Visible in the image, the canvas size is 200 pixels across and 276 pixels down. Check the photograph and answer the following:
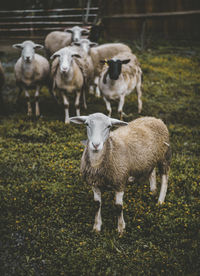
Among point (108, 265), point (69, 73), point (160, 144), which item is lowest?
point (108, 265)

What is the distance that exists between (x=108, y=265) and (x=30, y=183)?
2317 millimetres

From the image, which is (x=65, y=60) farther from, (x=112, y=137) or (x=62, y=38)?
(x=62, y=38)

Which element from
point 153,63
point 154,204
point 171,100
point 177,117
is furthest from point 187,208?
point 153,63

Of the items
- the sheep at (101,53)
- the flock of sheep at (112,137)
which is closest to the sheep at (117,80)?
the flock of sheep at (112,137)

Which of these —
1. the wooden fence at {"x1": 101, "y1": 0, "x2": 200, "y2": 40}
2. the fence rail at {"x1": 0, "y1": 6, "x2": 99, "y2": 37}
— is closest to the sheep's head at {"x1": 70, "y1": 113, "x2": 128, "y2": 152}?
the fence rail at {"x1": 0, "y1": 6, "x2": 99, "y2": 37}

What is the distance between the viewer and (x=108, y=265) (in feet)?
A: 11.9

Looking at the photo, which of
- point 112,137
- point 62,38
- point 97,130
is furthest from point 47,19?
point 97,130

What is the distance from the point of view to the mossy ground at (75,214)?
3635 mm

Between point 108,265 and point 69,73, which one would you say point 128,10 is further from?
point 108,265

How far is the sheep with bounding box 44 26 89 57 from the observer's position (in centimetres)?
1055

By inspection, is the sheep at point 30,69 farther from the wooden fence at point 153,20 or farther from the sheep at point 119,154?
the wooden fence at point 153,20

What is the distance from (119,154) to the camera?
398 centimetres

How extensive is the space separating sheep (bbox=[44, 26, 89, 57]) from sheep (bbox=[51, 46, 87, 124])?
276cm

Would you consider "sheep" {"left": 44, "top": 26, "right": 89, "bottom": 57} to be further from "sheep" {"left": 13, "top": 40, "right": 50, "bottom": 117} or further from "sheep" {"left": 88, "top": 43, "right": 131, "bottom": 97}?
"sheep" {"left": 13, "top": 40, "right": 50, "bottom": 117}
